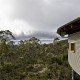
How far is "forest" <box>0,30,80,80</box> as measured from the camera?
34.9 m

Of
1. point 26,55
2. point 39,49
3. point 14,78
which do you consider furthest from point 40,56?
point 14,78

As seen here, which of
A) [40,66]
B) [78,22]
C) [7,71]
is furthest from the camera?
[40,66]

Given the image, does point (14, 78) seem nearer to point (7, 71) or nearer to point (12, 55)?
point (7, 71)

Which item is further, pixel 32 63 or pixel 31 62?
pixel 31 62

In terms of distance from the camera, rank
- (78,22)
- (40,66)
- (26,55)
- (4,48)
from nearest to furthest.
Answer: (78,22), (40,66), (4,48), (26,55)

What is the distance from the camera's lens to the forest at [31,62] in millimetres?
34906

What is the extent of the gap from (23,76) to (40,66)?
9636mm

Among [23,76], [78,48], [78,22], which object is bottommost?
[23,76]

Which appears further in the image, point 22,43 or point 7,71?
point 22,43

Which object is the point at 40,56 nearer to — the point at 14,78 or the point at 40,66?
the point at 40,66

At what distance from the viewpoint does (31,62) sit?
2073 inches

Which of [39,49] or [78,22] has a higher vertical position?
[78,22]

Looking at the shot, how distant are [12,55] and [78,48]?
43.2m

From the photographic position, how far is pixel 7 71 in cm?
3972
